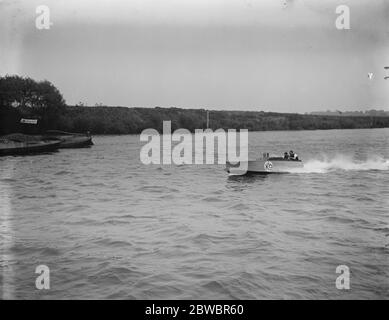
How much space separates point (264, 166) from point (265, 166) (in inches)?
3.9

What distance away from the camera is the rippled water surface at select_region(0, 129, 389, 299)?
15109 millimetres

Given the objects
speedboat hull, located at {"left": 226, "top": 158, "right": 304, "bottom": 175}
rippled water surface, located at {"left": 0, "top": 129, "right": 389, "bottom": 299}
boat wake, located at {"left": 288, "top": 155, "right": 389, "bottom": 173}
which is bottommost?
rippled water surface, located at {"left": 0, "top": 129, "right": 389, "bottom": 299}

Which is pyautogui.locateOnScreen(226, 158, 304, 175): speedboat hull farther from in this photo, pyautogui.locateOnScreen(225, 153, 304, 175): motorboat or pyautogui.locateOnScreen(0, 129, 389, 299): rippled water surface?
pyautogui.locateOnScreen(0, 129, 389, 299): rippled water surface

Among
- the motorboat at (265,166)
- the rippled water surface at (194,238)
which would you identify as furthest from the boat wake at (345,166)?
the rippled water surface at (194,238)

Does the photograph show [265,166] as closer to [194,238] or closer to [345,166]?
[345,166]

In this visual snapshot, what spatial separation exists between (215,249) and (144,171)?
1384 inches

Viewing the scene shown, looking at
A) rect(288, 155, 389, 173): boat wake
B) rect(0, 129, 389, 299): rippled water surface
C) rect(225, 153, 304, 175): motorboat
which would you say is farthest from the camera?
rect(288, 155, 389, 173): boat wake

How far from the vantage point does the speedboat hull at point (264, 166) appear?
4378cm

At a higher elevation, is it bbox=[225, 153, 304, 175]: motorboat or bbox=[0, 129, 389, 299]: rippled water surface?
bbox=[225, 153, 304, 175]: motorboat

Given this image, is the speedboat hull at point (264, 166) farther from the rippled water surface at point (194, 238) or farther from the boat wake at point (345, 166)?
the boat wake at point (345, 166)

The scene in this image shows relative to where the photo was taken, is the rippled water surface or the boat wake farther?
the boat wake

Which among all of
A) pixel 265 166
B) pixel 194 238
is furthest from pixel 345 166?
pixel 194 238

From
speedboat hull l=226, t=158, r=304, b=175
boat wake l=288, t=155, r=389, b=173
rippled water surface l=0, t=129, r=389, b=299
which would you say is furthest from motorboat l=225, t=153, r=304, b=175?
boat wake l=288, t=155, r=389, b=173
